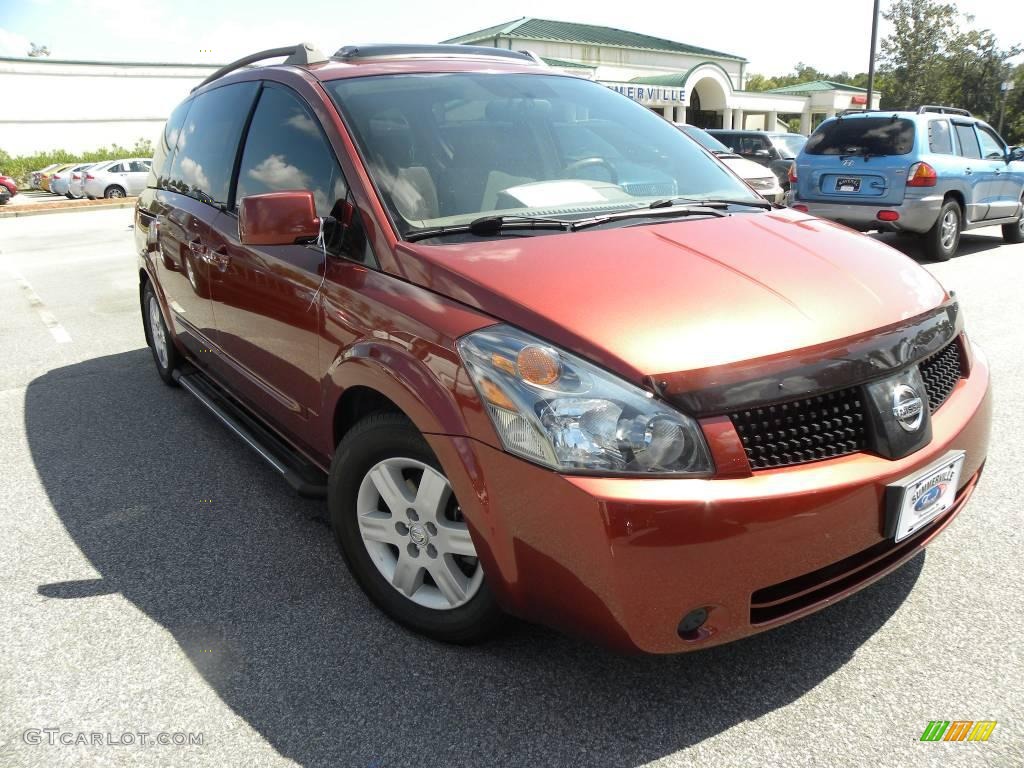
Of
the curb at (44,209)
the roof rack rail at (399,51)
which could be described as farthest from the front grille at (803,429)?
the curb at (44,209)

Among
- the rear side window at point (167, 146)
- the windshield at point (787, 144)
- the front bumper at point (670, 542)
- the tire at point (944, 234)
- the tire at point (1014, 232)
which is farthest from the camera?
the windshield at point (787, 144)

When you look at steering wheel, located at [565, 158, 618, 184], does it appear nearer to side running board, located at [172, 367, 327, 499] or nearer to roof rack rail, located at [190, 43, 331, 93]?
roof rack rail, located at [190, 43, 331, 93]

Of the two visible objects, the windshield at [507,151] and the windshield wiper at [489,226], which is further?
the windshield at [507,151]

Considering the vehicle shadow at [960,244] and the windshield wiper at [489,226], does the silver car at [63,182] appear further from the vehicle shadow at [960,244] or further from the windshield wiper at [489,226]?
the windshield wiper at [489,226]

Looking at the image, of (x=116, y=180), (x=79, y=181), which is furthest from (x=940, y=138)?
(x=79, y=181)

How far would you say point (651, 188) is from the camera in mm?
3143

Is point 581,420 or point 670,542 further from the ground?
point 581,420

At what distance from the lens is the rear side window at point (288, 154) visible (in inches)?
113

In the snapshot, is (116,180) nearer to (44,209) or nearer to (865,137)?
(44,209)

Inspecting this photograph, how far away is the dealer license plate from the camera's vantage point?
210cm

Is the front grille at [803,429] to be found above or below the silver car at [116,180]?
above

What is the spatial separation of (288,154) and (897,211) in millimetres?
8271

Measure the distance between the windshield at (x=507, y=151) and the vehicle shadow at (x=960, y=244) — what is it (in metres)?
7.76

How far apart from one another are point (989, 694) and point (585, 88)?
2806 mm
